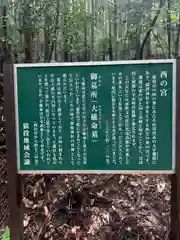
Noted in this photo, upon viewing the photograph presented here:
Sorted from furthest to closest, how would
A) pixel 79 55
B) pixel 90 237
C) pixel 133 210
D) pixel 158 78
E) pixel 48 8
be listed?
pixel 79 55
pixel 48 8
pixel 133 210
pixel 90 237
pixel 158 78

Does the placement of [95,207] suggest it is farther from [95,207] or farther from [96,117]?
[96,117]

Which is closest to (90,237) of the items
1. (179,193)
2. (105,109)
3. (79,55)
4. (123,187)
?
(123,187)

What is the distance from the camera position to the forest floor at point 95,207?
293cm

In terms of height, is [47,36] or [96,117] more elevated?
[47,36]

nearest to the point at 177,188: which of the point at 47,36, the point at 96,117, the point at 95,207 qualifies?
the point at 96,117

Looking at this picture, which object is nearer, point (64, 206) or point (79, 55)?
point (64, 206)

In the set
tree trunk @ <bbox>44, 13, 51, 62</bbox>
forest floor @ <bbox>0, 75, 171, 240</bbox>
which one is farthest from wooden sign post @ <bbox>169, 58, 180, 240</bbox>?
tree trunk @ <bbox>44, 13, 51, 62</bbox>

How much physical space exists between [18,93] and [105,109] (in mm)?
625

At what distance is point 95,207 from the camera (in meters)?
3.23

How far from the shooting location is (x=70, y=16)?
674 centimetres

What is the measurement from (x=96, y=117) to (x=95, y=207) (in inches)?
60.1

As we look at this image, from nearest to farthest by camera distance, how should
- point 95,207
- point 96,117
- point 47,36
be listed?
1. point 96,117
2. point 95,207
3. point 47,36

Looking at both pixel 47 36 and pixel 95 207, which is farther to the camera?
pixel 47 36

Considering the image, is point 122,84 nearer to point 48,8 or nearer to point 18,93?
point 18,93
